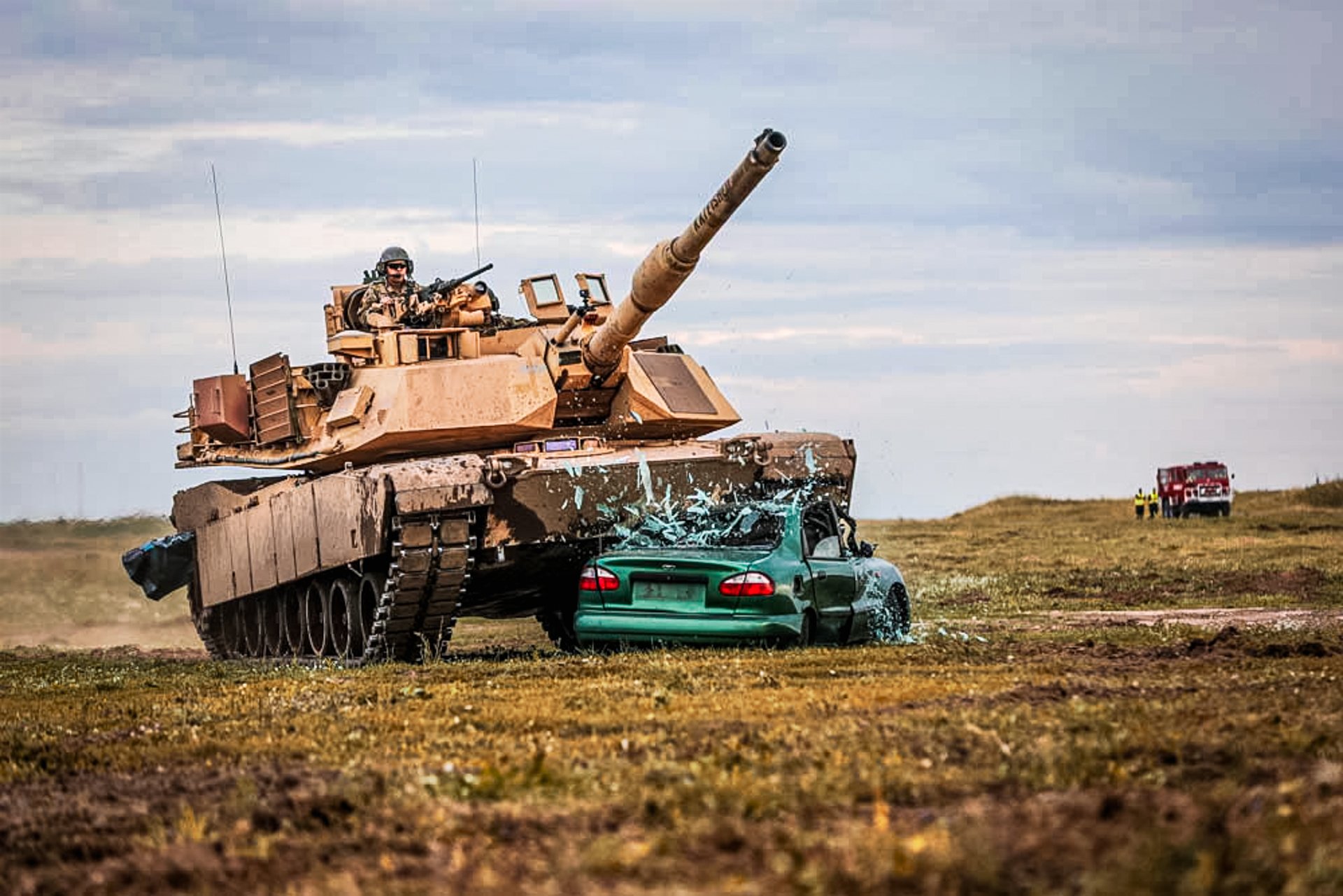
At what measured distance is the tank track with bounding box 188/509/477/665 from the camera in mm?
16859

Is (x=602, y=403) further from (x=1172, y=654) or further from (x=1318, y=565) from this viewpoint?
(x=1318, y=565)

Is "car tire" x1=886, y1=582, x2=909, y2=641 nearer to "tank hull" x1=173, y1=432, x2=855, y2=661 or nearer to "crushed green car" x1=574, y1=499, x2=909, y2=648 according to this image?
"crushed green car" x1=574, y1=499, x2=909, y2=648

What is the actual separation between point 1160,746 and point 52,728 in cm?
637

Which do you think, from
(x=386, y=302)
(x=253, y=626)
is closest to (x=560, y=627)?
(x=386, y=302)

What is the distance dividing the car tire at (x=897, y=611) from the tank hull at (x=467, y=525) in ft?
6.05

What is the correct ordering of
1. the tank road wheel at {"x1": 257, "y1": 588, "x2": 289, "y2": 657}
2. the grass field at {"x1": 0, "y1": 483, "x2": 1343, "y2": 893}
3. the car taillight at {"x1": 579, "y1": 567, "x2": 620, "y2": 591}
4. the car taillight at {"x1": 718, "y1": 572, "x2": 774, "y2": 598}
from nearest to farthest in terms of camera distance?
the grass field at {"x1": 0, "y1": 483, "x2": 1343, "y2": 893}
the car taillight at {"x1": 718, "y1": 572, "x2": 774, "y2": 598}
the car taillight at {"x1": 579, "y1": 567, "x2": 620, "y2": 591}
the tank road wheel at {"x1": 257, "y1": 588, "x2": 289, "y2": 657}

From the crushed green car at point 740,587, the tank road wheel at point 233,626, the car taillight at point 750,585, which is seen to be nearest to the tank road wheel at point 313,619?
the tank road wheel at point 233,626

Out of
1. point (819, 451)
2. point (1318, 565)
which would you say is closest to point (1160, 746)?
point (819, 451)

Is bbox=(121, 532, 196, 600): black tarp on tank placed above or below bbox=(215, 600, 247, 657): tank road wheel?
above

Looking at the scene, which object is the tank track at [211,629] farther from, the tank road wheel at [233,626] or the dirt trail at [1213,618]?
the dirt trail at [1213,618]

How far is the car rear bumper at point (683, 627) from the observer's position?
15.3m

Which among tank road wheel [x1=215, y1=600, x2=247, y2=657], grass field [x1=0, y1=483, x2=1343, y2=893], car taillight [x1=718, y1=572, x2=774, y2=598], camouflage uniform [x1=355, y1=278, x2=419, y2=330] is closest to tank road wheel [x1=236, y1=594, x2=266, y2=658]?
tank road wheel [x1=215, y1=600, x2=247, y2=657]

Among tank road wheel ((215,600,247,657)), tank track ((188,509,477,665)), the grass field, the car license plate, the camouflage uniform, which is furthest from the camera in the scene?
tank road wheel ((215,600,247,657))

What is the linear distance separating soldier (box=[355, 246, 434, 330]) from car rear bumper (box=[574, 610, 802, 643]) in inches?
225
